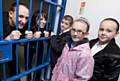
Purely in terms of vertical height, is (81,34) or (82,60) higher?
(81,34)

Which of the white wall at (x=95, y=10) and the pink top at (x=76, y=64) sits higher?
the white wall at (x=95, y=10)

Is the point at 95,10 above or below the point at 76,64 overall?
above

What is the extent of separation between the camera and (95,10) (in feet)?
5.23

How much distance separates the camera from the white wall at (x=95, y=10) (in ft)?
5.02

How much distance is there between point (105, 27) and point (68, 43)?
30 cm

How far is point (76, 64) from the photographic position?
4.23 feet

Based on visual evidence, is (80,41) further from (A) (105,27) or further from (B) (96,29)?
(B) (96,29)

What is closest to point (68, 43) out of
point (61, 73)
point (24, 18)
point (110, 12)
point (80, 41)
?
point (80, 41)

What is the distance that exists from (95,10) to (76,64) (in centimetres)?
57

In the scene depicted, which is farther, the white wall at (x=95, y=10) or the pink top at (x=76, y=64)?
the white wall at (x=95, y=10)

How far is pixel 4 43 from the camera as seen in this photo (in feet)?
3.36

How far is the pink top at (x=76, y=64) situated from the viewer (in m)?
1.26

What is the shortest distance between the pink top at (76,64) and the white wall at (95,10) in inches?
15.5

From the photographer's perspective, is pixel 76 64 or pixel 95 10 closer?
pixel 76 64
